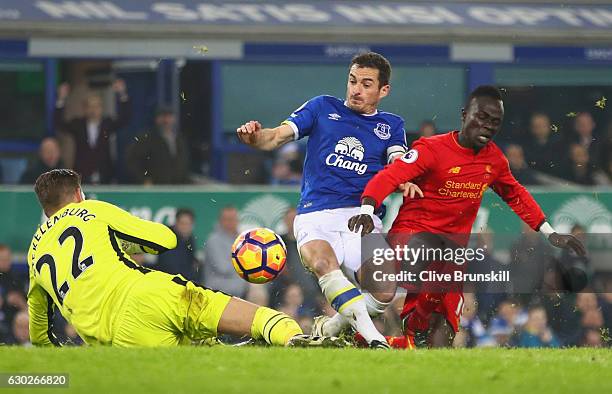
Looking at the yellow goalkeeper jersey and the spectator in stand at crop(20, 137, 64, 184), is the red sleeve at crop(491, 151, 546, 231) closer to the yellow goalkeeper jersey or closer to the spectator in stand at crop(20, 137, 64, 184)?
the yellow goalkeeper jersey

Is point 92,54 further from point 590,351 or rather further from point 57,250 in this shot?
point 590,351

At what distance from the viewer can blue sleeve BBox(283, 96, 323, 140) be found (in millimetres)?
9992

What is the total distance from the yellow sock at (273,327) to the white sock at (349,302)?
1.42ft

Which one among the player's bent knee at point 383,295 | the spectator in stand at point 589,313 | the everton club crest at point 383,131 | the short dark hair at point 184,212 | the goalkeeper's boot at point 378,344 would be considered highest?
the everton club crest at point 383,131

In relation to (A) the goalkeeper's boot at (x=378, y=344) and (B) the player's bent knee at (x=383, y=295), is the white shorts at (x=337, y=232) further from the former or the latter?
(A) the goalkeeper's boot at (x=378, y=344)

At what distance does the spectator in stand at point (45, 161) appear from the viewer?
14594 mm

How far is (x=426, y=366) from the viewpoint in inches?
320

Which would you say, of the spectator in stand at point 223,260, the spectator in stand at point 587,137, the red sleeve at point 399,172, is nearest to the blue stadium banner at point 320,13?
the spectator in stand at point 587,137

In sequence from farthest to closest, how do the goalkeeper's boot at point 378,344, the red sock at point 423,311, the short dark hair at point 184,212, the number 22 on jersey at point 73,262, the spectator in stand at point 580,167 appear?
1. the spectator in stand at point 580,167
2. the short dark hair at point 184,212
3. the red sock at point 423,311
4. the goalkeeper's boot at point 378,344
5. the number 22 on jersey at point 73,262

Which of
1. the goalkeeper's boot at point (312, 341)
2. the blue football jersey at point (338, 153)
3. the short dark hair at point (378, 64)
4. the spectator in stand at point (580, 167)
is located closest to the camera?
the goalkeeper's boot at point (312, 341)

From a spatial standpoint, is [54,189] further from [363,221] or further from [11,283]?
[11,283]

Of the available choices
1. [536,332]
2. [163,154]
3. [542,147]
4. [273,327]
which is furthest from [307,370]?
[542,147]

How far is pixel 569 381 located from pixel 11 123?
8676mm

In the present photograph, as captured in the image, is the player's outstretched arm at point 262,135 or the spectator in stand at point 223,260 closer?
the player's outstretched arm at point 262,135
